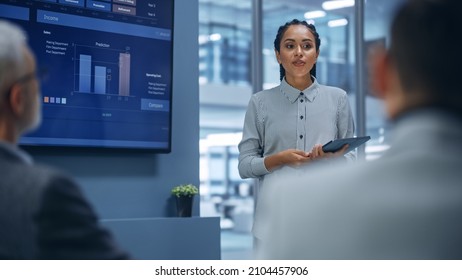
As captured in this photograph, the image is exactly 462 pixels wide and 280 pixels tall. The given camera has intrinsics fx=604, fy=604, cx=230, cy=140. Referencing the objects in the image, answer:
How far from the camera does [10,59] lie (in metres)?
0.87

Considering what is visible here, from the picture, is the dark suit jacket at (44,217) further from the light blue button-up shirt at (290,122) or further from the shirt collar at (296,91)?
the shirt collar at (296,91)

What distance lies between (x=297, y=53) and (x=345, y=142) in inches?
16.8

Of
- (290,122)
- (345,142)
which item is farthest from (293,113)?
(345,142)

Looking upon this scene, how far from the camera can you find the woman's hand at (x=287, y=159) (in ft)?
5.60

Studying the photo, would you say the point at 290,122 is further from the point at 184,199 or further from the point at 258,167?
the point at 184,199

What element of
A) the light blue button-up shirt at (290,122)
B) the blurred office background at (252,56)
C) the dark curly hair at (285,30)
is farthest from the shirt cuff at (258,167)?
the blurred office background at (252,56)

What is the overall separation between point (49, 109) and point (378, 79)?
148cm

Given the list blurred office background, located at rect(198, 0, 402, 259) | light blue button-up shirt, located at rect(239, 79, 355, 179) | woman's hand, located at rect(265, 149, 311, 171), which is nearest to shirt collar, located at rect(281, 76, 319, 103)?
light blue button-up shirt, located at rect(239, 79, 355, 179)

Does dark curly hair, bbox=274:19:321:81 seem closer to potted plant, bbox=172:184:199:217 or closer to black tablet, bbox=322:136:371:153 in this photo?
black tablet, bbox=322:136:371:153

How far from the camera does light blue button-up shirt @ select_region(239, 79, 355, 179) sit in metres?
1.86

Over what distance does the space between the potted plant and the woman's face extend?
2.53 ft

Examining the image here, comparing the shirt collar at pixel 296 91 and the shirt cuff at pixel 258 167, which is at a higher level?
the shirt collar at pixel 296 91

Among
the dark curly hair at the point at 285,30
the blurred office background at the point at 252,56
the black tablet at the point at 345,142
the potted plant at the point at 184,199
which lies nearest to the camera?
the black tablet at the point at 345,142
